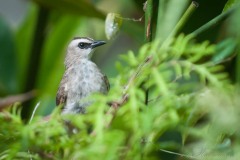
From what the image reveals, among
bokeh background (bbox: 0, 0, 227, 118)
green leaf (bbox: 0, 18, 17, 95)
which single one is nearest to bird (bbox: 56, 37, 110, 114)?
bokeh background (bbox: 0, 0, 227, 118)

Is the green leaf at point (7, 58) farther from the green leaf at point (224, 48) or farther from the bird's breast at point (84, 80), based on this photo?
the green leaf at point (224, 48)

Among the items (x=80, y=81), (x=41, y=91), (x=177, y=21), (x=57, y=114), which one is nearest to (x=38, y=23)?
(x=41, y=91)

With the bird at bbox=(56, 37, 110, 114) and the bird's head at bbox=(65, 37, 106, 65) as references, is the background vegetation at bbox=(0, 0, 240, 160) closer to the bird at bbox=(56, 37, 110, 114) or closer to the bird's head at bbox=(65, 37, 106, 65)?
the bird at bbox=(56, 37, 110, 114)

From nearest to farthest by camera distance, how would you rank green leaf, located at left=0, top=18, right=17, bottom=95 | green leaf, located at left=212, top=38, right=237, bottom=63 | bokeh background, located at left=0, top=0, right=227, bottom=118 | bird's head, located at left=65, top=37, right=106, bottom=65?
green leaf, located at left=212, top=38, right=237, bottom=63
bird's head, located at left=65, top=37, right=106, bottom=65
bokeh background, located at left=0, top=0, right=227, bottom=118
green leaf, located at left=0, top=18, right=17, bottom=95

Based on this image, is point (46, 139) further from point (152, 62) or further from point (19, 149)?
point (152, 62)

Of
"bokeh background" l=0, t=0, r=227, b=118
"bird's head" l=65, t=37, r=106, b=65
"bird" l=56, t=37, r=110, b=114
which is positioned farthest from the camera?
"bokeh background" l=0, t=0, r=227, b=118

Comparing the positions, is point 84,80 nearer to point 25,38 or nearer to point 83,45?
point 83,45

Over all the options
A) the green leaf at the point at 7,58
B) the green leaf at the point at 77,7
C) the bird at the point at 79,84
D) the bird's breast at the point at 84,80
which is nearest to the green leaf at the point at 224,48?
the bird at the point at 79,84

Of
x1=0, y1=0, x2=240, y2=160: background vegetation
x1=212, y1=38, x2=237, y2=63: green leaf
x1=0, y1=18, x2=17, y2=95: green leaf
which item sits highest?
x1=0, y1=18, x2=17, y2=95: green leaf
